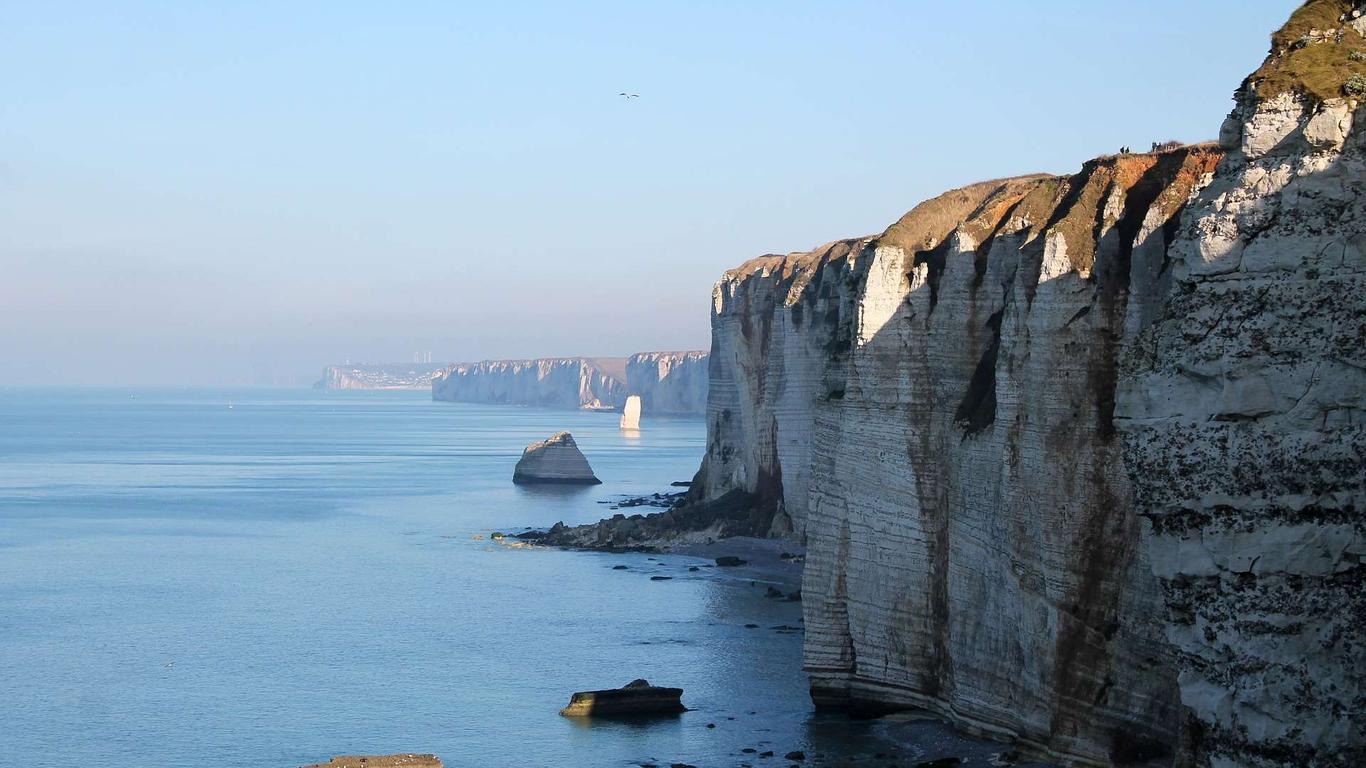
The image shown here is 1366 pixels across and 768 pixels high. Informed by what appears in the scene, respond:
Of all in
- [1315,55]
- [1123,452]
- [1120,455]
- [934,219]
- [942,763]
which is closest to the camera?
[1315,55]

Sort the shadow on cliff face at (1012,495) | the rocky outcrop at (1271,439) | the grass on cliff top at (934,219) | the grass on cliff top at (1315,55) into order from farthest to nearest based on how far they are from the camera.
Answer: the grass on cliff top at (934,219)
the shadow on cliff face at (1012,495)
the grass on cliff top at (1315,55)
the rocky outcrop at (1271,439)

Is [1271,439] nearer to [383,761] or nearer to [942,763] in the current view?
[942,763]

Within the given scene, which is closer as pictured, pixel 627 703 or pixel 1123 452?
pixel 1123 452

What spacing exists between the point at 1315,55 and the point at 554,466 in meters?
94.9

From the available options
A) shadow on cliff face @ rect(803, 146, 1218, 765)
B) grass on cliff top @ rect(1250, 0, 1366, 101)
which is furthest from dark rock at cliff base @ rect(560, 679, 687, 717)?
grass on cliff top @ rect(1250, 0, 1366, 101)

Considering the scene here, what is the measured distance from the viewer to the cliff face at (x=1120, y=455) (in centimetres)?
1739

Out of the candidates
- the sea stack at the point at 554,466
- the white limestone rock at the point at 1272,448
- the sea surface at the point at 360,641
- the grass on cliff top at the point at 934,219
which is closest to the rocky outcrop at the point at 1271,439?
the white limestone rock at the point at 1272,448

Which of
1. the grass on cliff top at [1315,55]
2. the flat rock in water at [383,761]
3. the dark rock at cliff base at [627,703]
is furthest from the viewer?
the dark rock at cliff base at [627,703]


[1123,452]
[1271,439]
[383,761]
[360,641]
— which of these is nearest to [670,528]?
[360,641]

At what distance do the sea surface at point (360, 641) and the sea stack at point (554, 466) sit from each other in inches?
517

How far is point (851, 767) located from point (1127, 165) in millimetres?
12476

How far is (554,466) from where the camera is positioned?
366 feet

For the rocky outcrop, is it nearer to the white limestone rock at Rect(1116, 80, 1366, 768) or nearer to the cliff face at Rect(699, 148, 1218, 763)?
the white limestone rock at Rect(1116, 80, 1366, 768)

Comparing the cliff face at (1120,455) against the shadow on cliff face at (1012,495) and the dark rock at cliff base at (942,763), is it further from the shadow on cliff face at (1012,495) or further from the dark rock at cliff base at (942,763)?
the dark rock at cliff base at (942,763)
